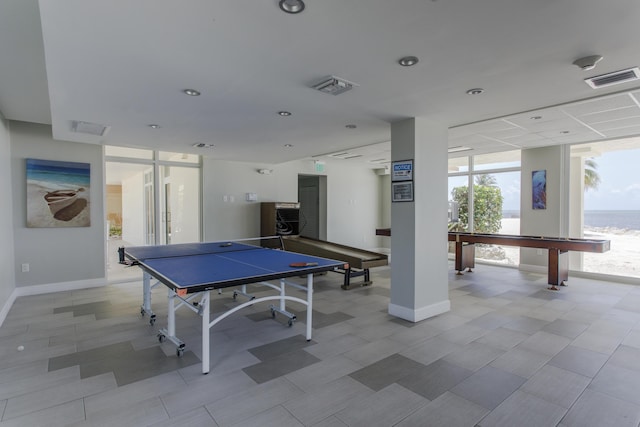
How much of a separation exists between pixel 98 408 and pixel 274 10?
2.76 metres

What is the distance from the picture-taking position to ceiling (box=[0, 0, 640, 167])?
1.83 metres

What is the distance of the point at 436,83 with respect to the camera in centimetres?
286

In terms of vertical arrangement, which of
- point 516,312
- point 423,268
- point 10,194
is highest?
point 10,194

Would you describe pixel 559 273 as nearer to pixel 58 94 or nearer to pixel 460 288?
pixel 460 288

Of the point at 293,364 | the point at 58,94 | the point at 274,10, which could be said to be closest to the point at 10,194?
the point at 58,94

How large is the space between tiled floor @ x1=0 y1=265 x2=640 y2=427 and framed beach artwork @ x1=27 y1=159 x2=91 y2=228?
1408 mm

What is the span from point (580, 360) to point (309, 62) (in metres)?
3.46

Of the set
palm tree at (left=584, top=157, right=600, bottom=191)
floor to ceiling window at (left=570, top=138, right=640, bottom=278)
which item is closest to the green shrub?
floor to ceiling window at (left=570, top=138, right=640, bottom=278)

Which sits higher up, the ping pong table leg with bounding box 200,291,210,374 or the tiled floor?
the ping pong table leg with bounding box 200,291,210,374

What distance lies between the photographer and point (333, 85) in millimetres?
2793

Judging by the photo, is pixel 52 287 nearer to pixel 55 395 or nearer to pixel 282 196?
pixel 55 395

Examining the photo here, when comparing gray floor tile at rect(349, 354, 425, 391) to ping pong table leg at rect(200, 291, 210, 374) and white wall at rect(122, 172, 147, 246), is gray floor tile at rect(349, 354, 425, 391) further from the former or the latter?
white wall at rect(122, 172, 147, 246)

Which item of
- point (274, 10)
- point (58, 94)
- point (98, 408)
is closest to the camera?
point (274, 10)

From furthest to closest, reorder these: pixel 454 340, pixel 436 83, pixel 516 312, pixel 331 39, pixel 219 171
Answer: pixel 219 171 < pixel 516 312 < pixel 454 340 < pixel 436 83 < pixel 331 39
